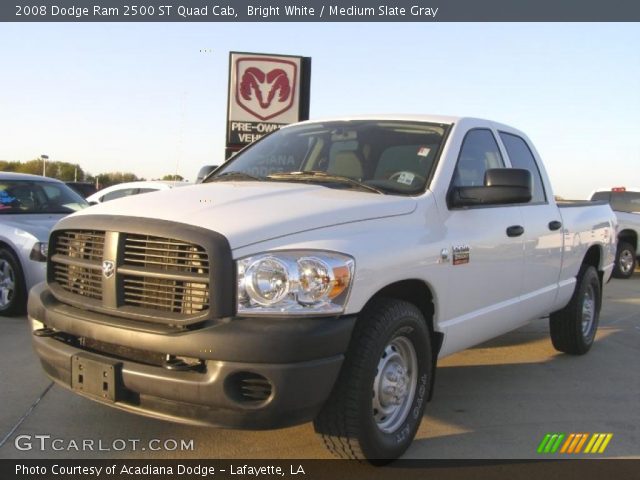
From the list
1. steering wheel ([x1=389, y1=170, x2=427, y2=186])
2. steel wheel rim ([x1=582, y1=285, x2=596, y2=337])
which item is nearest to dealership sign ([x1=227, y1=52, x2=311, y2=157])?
steel wheel rim ([x1=582, y1=285, x2=596, y2=337])

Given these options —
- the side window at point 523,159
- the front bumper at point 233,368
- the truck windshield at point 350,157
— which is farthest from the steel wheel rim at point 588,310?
the front bumper at point 233,368

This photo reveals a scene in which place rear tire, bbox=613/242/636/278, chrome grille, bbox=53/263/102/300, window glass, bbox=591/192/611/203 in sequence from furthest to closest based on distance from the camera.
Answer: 1. window glass, bbox=591/192/611/203
2. rear tire, bbox=613/242/636/278
3. chrome grille, bbox=53/263/102/300

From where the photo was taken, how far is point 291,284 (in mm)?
2746

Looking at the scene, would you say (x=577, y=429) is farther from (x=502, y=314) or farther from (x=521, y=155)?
(x=521, y=155)

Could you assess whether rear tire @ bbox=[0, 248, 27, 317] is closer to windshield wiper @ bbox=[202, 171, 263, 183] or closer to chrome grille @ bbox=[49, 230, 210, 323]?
windshield wiper @ bbox=[202, 171, 263, 183]

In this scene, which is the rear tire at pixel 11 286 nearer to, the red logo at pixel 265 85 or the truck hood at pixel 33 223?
the truck hood at pixel 33 223

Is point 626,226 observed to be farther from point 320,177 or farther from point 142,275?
point 142,275

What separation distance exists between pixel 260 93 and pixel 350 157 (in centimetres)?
645

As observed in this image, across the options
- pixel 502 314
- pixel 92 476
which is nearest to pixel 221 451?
pixel 92 476

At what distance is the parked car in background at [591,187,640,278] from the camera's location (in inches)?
516

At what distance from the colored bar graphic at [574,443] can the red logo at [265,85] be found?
7544 millimetres

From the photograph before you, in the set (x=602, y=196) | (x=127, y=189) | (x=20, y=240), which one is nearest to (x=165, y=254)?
(x=20, y=240)

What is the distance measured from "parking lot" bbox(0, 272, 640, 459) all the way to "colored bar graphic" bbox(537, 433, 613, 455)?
5 cm

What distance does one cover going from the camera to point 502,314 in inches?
170
